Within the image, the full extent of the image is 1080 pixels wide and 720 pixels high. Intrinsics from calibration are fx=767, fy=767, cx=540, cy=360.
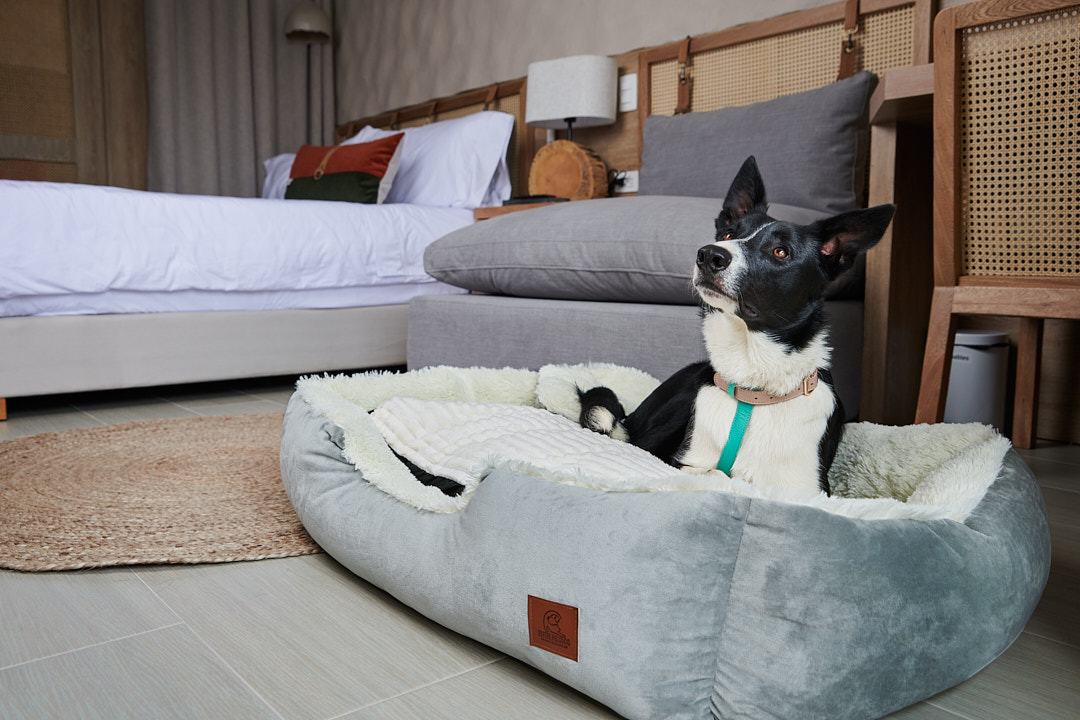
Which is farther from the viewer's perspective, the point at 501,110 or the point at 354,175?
the point at 501,110

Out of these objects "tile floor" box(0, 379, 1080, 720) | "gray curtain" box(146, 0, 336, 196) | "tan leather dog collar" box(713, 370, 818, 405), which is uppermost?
"gray curtain" box(146, 0, 336, 196)

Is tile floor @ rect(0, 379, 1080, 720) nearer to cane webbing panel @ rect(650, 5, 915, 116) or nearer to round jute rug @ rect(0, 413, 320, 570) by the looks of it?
round jute rug @ rect(0, 413, 320, 570)

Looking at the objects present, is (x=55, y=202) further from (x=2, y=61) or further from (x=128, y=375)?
(x=2, y=61)

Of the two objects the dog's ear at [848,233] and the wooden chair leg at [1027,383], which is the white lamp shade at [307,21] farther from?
the dog's ear at [848,233]

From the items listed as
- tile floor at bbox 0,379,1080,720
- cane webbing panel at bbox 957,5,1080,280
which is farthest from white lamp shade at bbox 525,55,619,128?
tile floor at bbox 0,379,1080,720

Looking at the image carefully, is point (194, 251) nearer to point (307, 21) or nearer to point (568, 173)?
point (568, 173)

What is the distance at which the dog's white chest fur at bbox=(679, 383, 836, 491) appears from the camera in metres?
1.03

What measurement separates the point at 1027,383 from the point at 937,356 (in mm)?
753

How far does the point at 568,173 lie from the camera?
2916mm

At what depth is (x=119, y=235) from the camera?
2.19 m

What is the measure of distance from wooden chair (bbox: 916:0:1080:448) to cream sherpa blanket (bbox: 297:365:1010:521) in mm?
224

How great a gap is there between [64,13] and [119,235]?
9.21ft

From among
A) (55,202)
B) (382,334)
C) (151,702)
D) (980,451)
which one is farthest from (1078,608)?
(55,202)

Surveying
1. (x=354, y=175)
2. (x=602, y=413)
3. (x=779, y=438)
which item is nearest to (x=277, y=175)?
(x=354, y=175)
